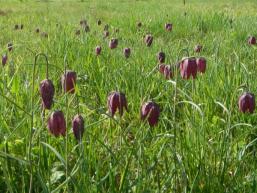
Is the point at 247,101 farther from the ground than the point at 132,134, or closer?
farther from the ground

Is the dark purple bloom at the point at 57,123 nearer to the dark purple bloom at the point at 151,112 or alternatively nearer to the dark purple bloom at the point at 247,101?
the dark purple bloom at the point at 151,112

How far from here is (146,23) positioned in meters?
6.15

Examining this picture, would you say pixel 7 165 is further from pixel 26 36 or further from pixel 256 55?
pixel 26 36

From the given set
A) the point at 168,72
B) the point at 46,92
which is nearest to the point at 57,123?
the point at 46,92

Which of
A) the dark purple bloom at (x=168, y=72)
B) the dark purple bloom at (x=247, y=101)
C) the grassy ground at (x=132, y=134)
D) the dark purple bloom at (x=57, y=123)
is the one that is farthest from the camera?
the dark purple bloom at (x=168, y=72)

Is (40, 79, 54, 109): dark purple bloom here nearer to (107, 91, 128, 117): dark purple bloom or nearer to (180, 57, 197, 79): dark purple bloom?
(107, 91, 128, 117): dark purple bloom

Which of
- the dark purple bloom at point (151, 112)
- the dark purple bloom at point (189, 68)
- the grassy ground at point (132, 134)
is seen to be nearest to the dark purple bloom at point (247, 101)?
the grassy ground at point (132, 134)

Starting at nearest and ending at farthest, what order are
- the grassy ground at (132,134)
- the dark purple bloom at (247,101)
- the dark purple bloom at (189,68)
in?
the grassy ground at (132,134) < the dark purple bloom at (247,101) < the dark purple bloom at (189,68)

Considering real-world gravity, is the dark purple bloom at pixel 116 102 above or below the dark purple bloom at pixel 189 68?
below

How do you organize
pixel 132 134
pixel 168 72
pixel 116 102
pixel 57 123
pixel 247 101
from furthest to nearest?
pixel 132 134, pixel 168 72, pixel 247 101, pixel 116 102, pixel 57 123

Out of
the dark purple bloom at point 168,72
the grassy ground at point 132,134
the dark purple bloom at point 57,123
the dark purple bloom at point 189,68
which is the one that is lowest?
the grassy ground at point 132,134

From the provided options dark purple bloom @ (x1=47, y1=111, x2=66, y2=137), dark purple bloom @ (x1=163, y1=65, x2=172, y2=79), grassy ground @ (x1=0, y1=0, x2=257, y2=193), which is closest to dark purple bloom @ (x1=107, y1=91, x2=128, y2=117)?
grassy ground @ (x1=0, y1=0, x2=257, y2=193)

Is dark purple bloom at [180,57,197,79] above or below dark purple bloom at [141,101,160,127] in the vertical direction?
above

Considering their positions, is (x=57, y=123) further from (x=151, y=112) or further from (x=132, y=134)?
(x=132, y=134)
